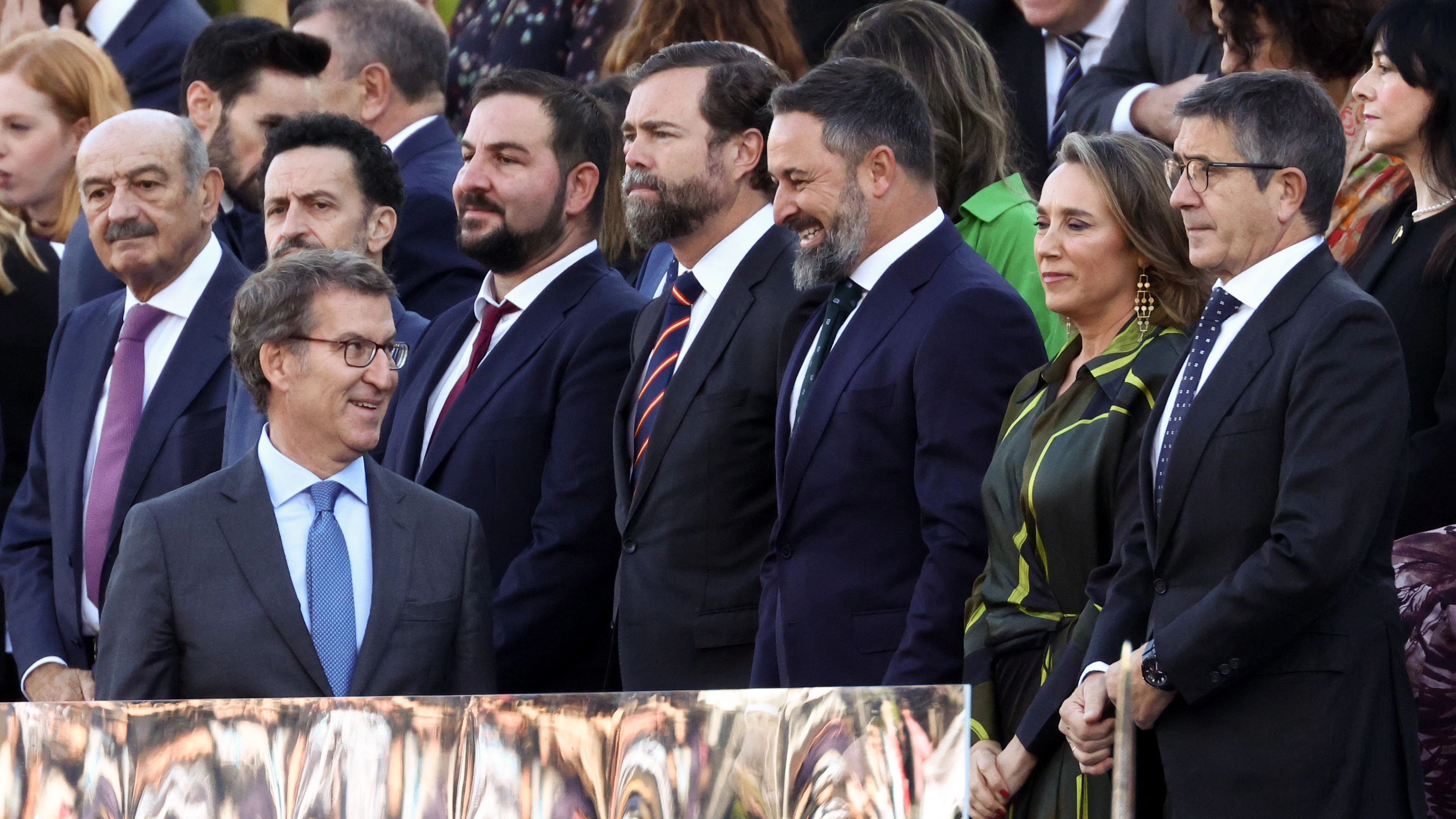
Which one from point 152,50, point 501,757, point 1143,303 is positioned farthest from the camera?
point 152,50

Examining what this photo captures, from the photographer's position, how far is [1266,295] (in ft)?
11.4

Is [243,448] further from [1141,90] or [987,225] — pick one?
[1141,90]

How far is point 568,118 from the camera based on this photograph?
17.3 feet

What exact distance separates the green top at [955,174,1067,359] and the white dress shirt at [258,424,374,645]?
181 centimetres

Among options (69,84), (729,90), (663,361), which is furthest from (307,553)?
(69,84)

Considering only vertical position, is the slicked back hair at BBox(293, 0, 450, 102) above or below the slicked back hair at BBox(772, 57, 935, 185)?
above

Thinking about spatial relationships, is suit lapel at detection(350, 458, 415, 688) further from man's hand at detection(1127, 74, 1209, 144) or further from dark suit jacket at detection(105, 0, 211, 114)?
dark suit jacket at detection(105, 0, 211, 114)

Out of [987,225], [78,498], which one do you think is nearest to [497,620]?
[78,498]

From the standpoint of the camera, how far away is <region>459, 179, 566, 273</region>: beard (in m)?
5.06

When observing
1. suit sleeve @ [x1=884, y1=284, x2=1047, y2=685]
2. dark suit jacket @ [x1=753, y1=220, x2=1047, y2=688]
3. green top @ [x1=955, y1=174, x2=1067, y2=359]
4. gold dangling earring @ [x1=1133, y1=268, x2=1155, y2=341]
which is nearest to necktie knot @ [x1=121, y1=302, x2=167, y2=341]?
dark suit jacket @ [x1=753, y1=220, x2=1047, y2=688]

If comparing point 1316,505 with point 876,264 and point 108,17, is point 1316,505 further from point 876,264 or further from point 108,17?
point 108,17

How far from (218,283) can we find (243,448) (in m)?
0.72

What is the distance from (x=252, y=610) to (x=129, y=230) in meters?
1.98

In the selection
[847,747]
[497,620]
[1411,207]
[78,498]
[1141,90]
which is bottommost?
[847,747]
